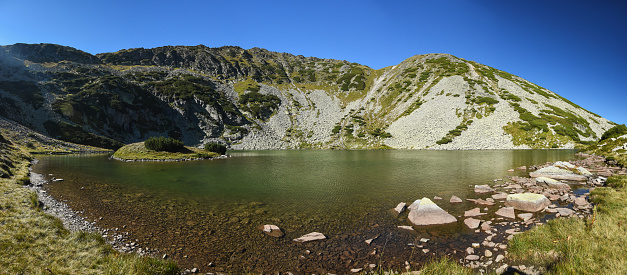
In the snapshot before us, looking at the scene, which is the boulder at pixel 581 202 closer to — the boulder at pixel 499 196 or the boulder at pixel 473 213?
the boulder at pixel 499 196

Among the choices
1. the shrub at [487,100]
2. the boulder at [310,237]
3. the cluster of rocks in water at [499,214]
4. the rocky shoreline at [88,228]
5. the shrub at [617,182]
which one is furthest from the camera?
the shrub at [487,100]

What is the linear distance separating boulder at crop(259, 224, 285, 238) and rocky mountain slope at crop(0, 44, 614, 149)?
107 m

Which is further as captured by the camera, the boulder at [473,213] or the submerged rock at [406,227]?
the boulder at [473,213]

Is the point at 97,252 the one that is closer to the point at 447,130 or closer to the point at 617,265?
the point at 617,265

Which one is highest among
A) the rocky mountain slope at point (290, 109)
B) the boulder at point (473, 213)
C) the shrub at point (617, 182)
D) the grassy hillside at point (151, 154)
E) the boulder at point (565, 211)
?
the rocky mountain slope at point (290, 109)

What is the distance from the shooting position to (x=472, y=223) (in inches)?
547

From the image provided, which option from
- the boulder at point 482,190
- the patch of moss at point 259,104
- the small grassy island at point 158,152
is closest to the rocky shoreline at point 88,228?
the boulder at point 482,190

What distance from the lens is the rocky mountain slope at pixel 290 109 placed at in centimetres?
10500

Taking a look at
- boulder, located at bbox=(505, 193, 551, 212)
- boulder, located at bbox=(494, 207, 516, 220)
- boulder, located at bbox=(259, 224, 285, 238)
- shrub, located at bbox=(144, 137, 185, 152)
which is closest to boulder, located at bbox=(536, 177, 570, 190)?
boulder, located at bbox=(505, 193, 551, 212)

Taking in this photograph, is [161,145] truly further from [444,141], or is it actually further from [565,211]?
[444,141]

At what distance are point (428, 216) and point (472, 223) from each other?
2.33 m

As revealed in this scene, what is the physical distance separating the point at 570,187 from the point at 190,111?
16785 cm

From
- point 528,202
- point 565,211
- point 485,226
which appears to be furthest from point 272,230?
point 565,211

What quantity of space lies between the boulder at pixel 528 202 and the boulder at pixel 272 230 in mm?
16139
